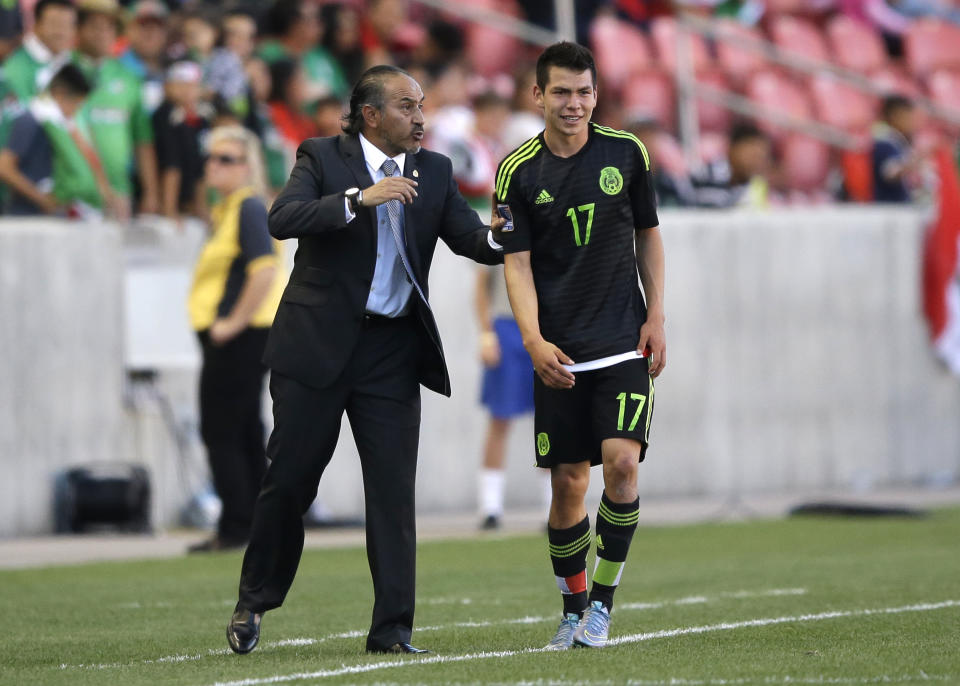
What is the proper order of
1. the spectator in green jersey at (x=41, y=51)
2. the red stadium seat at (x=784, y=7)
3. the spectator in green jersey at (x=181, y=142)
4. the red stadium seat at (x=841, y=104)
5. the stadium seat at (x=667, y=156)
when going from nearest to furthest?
the spectator in green jersey at (x=41, y=51)
the spectator in green jersey at (x=181, y=142)
the stadium seat at (x=667, y=156)
the red stadium seat at (x=841, y=104)
the red stadium seat at (x=784, y=7)


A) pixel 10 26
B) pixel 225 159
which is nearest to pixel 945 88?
pixel 10 26

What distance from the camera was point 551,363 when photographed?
6992 mm

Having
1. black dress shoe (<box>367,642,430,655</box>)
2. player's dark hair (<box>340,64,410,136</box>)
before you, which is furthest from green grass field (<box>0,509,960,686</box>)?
player's dark hair (<box>340,64,410,136</box>)

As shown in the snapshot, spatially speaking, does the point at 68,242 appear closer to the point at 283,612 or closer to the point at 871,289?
the point at 283,612

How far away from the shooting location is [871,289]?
16.5 meters

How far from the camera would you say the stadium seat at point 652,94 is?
1967 centimetres

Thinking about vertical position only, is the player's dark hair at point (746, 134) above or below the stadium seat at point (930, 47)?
below

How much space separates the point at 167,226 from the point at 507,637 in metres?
6.71

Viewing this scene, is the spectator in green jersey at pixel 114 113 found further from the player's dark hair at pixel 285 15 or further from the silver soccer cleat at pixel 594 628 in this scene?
the silver soccer cleat at pixel 594 628

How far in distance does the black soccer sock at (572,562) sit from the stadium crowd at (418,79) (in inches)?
273

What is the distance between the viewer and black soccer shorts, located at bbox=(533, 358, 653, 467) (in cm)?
704

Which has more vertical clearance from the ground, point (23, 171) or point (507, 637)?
point (23, 171)

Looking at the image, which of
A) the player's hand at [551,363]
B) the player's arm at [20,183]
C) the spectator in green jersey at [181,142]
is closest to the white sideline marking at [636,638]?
the player's hand at [551,363]

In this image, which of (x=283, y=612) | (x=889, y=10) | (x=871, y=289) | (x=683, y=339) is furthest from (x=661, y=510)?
(x=889, y=10)
